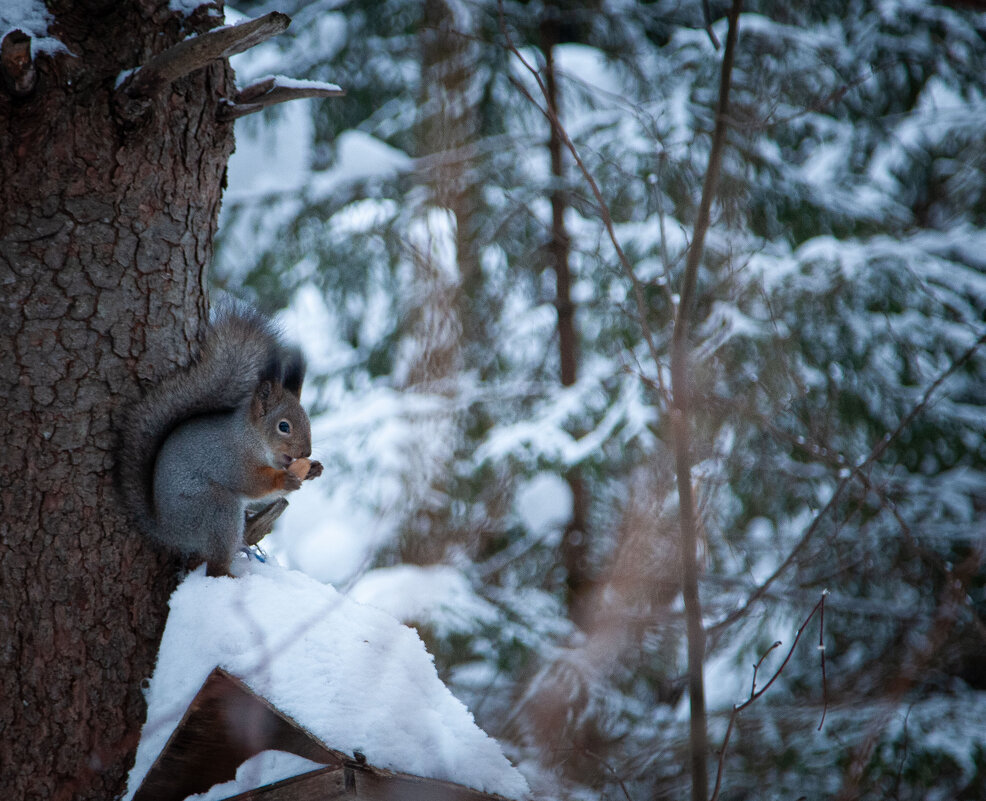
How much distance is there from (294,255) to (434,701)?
239 centimetres

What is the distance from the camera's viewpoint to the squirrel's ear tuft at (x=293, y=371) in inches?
62.8

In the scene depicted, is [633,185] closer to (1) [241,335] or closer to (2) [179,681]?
(1) [241,335]

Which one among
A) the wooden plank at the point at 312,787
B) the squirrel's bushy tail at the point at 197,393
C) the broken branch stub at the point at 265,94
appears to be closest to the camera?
the wooden plank at the point at 312,787

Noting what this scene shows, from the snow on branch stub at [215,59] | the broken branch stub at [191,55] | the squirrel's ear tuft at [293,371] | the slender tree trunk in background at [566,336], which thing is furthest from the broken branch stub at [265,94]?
the slender tree trunk in background at [566,336]

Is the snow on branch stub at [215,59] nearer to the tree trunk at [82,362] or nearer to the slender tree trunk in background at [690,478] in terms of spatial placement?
the tree trunk at [82,362]

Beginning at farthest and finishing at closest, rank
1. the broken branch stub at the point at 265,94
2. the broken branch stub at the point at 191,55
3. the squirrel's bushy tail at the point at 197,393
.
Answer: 1. the broken branch stub at the point at 265,94
2. the squirrel's bushy tail at the point at 197,393
3. the broken branch stub at the point at 191,55

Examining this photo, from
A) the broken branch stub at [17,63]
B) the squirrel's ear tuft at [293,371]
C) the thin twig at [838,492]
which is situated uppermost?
the broken branch stub at [17,63]

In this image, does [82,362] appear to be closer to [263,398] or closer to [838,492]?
[263,398]

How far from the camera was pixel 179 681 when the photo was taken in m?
1.12

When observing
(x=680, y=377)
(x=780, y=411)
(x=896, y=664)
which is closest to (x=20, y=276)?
(x=680, y=377)

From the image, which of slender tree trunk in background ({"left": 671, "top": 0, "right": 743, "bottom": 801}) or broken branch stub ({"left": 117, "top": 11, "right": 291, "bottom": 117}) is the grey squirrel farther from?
slender tree trunk in background ({"left": 671, "top": 0, "right": 743, "bottom": 801})

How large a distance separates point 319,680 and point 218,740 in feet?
0.49

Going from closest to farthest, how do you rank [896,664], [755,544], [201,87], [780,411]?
[201,87], [780,411], [896,664], [755,544]

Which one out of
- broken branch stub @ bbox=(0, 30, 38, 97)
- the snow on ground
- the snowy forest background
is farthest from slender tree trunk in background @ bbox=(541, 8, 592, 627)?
broken branch stub @ bbox=(0, 30, 38, 97)
